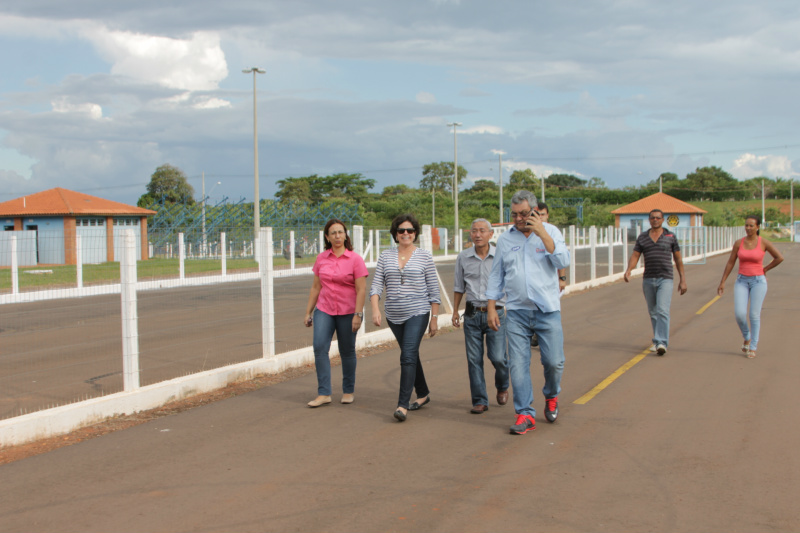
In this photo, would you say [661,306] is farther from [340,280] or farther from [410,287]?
[340,280]

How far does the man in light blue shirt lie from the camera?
604 cm

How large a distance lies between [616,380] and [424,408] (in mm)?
2502

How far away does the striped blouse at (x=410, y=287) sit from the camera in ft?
21.9

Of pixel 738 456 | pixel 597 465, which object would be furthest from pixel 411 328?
pixel 738 456

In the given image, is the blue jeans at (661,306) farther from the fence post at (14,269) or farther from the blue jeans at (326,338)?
the fence post at (14,269)

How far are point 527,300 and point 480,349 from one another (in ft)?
3.10

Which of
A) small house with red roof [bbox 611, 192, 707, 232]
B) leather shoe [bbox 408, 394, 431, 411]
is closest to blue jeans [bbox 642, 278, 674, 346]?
leather shoe [bbox 408, 394, 431, 411]

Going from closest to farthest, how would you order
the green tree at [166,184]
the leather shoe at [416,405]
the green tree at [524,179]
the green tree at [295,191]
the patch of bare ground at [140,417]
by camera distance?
the patch of bare ground at [140,417] < the leather shoe at [416,405] < the green tree at [166,184] < the green tree at [295,191] < the green tree at [524,179]

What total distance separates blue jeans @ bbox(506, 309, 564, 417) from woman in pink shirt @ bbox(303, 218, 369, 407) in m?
1.59

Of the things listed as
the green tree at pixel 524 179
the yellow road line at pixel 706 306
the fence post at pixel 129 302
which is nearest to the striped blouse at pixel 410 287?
the fence post at pixel 129 302

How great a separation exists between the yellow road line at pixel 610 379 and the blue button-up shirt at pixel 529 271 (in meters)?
1.60

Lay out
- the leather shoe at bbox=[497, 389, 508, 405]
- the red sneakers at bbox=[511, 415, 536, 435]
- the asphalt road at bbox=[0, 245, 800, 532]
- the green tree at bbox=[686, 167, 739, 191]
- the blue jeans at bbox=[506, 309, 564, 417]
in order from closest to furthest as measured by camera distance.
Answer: the asphalt road at bbox=[0, 245, 800, 532] → the red sneakers at bbox=[511, 415, 536, 435] → the blue jeans at bbox=[506, 309, 564, 417] → the leather shoe at bbox=[497, 389, 508, 405] → the green tree at bbox=[686, 167, 739, 191]

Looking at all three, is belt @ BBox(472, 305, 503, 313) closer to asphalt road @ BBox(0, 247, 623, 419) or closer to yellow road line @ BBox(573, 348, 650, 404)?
yellow road line @ BBox(573, 348, 650, 404)

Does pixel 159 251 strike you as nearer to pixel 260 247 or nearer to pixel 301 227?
pixel 260 247
